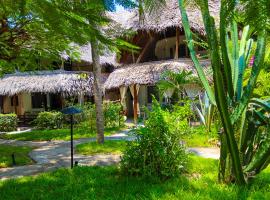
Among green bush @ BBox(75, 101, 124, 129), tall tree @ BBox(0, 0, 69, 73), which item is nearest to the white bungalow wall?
green bush @ BBox(75, 101, 124, 129)

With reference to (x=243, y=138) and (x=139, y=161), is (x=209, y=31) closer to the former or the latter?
(x=243, y=138)

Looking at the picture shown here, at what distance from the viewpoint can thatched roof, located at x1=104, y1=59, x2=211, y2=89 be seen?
1581 cm

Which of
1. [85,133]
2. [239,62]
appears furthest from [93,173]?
[85,133]

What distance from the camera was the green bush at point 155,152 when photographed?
17.8ft

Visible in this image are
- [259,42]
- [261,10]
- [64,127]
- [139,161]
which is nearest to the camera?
[261,10]

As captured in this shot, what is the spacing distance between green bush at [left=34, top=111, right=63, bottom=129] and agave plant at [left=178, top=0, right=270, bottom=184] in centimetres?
1271

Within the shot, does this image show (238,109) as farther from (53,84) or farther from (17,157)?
(53,84)

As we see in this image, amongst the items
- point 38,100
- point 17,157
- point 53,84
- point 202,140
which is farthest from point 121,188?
point 38,100

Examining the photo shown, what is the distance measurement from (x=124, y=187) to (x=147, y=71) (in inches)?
484

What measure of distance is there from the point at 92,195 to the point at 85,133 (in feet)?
29.4

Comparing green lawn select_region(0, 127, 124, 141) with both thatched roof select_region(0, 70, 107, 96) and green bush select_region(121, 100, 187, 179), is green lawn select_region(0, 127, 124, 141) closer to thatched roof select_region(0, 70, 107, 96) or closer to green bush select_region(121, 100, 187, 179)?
thatched roof select_region(0, 70, 107, 96)

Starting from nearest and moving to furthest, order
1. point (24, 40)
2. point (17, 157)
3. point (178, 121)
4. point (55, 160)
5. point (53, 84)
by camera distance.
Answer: point (178, 121) → point (24, 40) → point (55, 160) → point (17, 157) → point (53, 84)

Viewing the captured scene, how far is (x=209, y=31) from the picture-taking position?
3.51m

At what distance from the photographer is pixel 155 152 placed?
17.8 ft
